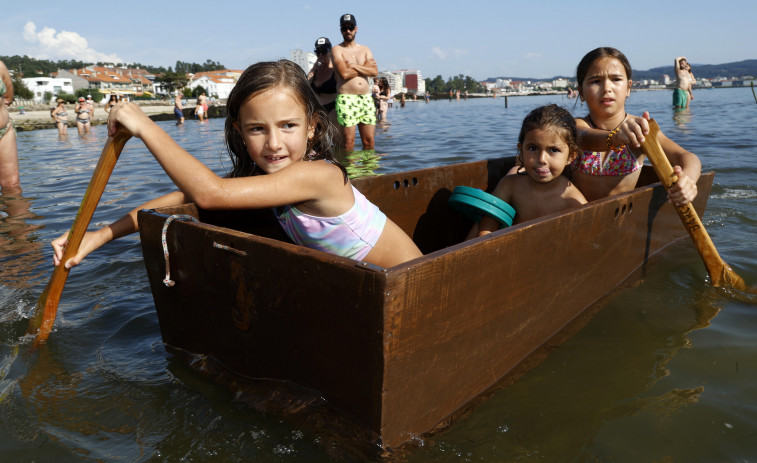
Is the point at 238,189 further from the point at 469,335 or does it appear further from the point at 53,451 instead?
the point at 53,451

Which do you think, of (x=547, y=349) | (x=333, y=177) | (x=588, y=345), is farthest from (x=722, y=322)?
(x=333, y=177)

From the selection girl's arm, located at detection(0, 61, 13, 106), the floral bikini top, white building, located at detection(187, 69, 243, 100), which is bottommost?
the floral bikini top

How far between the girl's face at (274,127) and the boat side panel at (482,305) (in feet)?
2.96

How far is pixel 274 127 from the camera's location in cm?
221

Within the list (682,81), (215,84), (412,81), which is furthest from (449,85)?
(682,81)

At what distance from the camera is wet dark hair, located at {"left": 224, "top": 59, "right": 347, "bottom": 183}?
220 centimetres

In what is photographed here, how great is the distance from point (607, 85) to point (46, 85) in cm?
11025

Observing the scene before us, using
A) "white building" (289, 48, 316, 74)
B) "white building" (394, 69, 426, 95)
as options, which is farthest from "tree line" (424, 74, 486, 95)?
"white building" (289, 48, 316, 74)

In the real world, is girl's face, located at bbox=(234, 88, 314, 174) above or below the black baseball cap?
below

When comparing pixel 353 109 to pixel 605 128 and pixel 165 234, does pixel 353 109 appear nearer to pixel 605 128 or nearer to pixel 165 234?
pixel 605 128

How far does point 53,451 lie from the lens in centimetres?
190

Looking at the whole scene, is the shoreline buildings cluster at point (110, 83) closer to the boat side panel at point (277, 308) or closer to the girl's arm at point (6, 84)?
the girl's arm at point (6, 84)

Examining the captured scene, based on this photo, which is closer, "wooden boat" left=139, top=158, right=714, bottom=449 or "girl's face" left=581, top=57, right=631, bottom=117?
"wooden boat" left=139, top=158, right=714, bottom=449

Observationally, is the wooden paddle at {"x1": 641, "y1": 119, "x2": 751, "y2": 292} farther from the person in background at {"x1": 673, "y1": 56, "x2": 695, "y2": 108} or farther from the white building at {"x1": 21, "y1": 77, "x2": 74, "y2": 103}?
the white building at {"x1": 21, "y1": 77, "x2": 74, "y2": 103}
